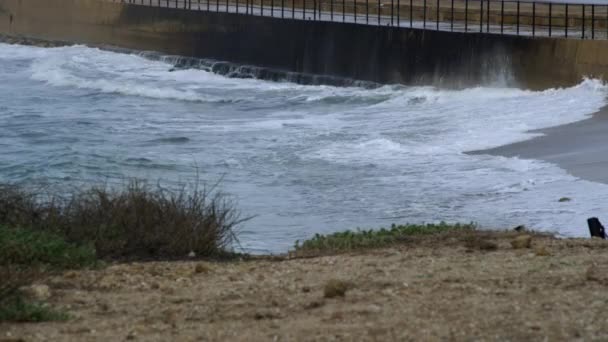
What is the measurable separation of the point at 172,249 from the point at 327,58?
26922 millimetres

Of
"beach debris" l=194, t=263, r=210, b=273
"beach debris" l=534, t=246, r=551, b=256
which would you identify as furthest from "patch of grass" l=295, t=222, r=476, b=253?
"beach debris" l=194, t=263, r=210, b=273

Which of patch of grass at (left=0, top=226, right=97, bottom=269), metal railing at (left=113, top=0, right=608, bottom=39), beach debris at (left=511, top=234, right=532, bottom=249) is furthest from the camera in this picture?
metal railing at (left=113, top=0, right=608, bottom=39)

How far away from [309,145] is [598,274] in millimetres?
16856

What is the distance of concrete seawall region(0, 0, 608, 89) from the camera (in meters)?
30.4

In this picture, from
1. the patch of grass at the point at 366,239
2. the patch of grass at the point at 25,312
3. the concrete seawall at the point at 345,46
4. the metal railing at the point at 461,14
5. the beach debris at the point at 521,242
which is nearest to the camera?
the patch of grass at the point at 25,312

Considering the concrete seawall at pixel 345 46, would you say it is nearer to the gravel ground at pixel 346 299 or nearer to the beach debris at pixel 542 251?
the beach debris at pixel 542 251

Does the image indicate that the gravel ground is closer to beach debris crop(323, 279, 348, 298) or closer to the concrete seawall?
beach debris crop(323, 279, 348, 298)

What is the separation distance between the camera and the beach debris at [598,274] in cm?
874

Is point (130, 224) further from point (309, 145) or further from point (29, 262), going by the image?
point (309, 145)

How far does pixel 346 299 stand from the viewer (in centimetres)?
825

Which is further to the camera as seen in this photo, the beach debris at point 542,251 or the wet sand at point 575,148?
the wet sand at point 575,148

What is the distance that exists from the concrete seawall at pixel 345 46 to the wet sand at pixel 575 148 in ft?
15.4

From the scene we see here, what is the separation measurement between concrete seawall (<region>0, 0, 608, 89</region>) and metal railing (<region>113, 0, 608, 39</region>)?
943 mm

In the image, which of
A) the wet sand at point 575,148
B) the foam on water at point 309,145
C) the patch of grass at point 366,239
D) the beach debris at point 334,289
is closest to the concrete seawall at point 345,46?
the foam on water at point 309,145
